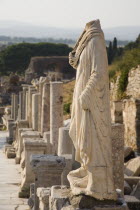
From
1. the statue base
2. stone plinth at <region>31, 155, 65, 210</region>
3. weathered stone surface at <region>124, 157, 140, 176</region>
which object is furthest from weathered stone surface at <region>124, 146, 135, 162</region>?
the statue base

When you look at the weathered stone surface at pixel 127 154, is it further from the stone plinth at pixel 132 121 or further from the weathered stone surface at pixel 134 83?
the weathered stone surface at pixel 134 83

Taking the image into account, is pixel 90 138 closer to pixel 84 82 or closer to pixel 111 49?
pixel 84 82

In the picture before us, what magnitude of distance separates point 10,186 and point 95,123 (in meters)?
7.85

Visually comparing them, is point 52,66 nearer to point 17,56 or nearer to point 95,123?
point 17,56

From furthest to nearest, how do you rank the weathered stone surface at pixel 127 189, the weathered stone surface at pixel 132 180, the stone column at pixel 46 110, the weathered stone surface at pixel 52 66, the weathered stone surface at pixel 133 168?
the weathered stone surface at pixel 52 66 → the stone column at pixel 46 110 → the weathered stone surface at pixel 133 168 → the weathered stone surface at pixel 132 180 → the weathered stone surface at pixel 127 189

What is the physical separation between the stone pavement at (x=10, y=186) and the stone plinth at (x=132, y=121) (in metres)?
3.40

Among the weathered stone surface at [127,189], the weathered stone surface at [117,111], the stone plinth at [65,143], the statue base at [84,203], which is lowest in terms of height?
the weathered stone surface at [127,189]

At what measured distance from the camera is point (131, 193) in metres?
11.1

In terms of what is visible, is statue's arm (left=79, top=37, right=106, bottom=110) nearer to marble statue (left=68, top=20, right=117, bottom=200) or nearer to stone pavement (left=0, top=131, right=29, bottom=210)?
marble statue (left=68, top=20, right=117, bottom=200)

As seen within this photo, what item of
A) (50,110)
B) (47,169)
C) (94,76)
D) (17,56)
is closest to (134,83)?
(50,110)

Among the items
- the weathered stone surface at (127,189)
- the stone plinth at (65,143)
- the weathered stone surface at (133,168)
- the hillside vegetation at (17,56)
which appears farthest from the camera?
the hillside vegetation at (17,56)

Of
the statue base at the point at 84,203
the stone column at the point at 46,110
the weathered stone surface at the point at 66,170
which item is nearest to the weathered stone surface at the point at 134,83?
the stone column at the point at 46,110

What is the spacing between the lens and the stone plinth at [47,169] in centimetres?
1051

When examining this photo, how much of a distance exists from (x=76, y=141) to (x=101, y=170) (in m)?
0.53
